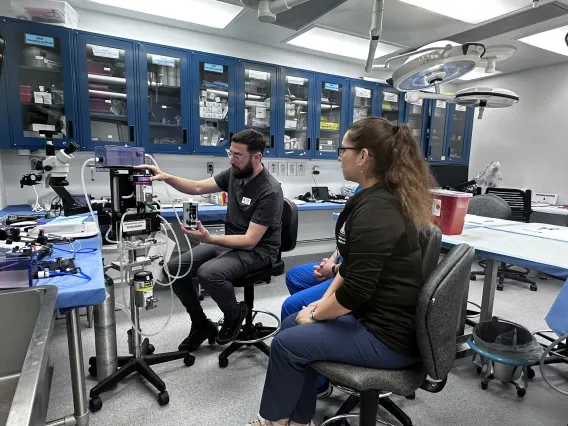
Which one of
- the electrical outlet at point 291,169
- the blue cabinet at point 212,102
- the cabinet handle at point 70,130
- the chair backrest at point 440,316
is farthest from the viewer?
the electrical outlet at point 291,169

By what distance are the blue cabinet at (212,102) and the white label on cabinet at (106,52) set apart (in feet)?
2.14

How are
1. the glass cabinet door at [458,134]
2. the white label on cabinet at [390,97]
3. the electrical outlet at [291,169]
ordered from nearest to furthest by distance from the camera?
the electrical outlet at [291,169]
the white label on cabinet at [390,97]
the glass cabinet door at [458,134]

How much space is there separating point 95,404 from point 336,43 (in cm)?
391

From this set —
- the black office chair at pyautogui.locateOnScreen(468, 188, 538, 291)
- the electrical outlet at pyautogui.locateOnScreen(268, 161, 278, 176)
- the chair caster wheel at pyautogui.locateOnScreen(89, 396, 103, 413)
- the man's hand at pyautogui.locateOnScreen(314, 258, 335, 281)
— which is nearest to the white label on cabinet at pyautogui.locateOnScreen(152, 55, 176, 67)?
the electrical outlet at pyautogui.locateOnScreen(268, 161, 278, 176)

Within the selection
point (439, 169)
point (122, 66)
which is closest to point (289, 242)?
point (122, 66)

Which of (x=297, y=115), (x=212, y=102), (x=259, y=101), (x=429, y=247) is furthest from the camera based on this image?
(x=297, y=115)

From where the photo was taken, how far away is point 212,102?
346 centimetres

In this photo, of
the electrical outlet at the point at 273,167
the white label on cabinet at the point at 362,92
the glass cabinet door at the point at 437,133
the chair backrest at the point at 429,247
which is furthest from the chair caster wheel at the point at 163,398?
the glass cabinet door at the point at 437,133

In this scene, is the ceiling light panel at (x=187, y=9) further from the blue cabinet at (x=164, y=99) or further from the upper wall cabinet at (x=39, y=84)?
the upper wall cabinet at (x=39, y=84)

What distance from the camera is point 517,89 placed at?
482 centimetres

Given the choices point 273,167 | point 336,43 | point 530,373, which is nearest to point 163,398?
point 530,373

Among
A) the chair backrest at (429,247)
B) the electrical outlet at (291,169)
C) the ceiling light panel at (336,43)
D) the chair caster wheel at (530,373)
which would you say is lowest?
the chair caster wheel at (530,373)

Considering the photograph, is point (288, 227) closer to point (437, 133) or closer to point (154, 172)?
point (154, 172)

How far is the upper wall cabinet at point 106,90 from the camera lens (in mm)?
2887
